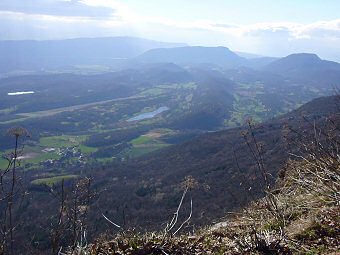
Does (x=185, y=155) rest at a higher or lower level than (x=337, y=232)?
lower

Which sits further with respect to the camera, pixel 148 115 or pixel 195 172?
pixel 148 115

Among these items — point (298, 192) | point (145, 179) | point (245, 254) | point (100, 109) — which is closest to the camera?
point (245, 254)

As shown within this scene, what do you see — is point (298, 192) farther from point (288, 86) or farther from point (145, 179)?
point (288, 86)

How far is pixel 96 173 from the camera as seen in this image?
50500 millimetres

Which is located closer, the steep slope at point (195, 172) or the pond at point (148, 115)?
the steep slope at point (195, 172)

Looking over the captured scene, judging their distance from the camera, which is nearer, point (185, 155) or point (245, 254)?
point (245, 254)

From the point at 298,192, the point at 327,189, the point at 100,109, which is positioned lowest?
the point at 100,109

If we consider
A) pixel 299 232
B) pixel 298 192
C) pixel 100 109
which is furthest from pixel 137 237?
pixel 100 109

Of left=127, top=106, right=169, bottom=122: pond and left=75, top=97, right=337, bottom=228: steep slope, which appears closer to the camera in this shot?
left=75, top=97, right=337, bottom=228: steep slope

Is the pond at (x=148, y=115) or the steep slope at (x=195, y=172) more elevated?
the steep slope at (x=195, y=172)

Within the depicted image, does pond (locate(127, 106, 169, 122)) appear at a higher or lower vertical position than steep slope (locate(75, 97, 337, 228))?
lower

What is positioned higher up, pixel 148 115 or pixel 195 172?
pixel 195 172

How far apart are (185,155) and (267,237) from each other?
4739cm

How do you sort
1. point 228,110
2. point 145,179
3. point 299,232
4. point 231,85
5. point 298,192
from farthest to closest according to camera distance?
1. point 231,85
2. point 228,110
3. point 145,179
4. point 298,192
5. point 299,232
